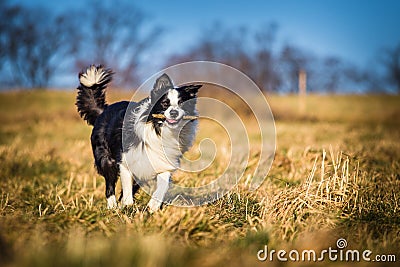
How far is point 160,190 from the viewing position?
4.54 metres

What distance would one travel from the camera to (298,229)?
11.1 feet

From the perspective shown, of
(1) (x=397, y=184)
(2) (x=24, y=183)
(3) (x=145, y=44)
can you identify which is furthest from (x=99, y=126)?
(3) (x=145, y=44)

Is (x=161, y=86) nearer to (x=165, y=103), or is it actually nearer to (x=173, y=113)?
(x=165, y=103)

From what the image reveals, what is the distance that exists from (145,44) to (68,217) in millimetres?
31146

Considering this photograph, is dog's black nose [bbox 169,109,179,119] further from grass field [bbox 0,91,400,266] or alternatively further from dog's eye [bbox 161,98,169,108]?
grass field [bbox 0,91,400,266]

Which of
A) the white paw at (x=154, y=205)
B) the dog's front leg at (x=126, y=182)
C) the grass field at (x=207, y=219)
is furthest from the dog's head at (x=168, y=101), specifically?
the grass field at (x=207, y=219)

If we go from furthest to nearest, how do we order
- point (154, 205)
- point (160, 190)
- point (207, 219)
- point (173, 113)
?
1. point (160, 190)
2. point (173, 113)
3. point (154, 205)
4. point (207, 219)

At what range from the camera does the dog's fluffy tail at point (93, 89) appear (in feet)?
17.7

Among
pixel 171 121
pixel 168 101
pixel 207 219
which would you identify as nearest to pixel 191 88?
pixel 168 101

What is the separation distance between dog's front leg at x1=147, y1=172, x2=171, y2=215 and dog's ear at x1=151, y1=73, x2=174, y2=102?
36.0 inches

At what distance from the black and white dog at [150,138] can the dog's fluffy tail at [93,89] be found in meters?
0.49

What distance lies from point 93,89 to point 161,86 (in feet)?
4.54

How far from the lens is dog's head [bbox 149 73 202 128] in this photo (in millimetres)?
4442

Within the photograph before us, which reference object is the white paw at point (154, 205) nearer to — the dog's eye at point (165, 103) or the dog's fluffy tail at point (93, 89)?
the dog's eye at point (165, 103)
